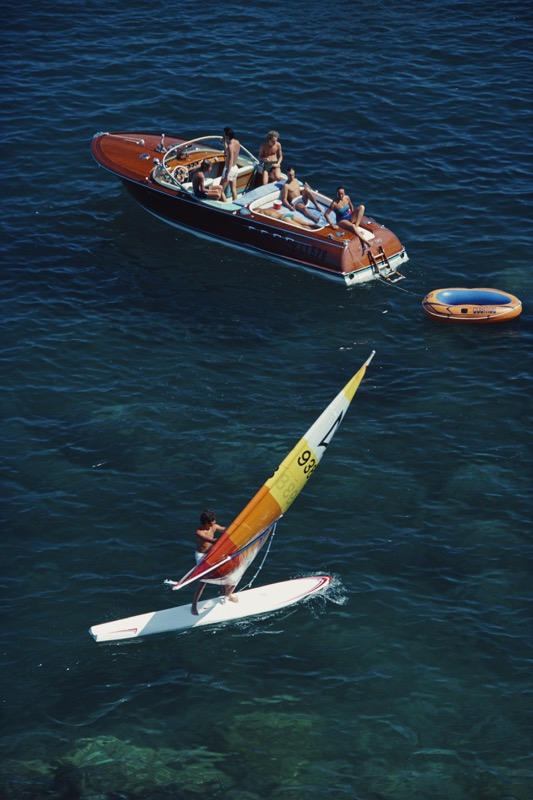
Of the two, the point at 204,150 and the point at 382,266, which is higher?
the point at 204,150

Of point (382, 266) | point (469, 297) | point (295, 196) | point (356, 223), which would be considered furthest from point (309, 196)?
point (469, 297)

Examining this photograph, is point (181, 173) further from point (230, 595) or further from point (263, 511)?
point (230, 595)

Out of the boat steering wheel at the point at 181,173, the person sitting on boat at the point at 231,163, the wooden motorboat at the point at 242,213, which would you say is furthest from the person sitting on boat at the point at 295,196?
the boat steering wheel at the point at 181,173

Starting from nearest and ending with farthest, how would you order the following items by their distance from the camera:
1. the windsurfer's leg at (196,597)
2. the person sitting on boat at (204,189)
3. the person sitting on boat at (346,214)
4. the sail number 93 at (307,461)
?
the sail number 93 at (307,461) → the windsurfer's leg at (196,597) → the person sitting on boat at (346,214) → the person sitting on boat at (204,189)

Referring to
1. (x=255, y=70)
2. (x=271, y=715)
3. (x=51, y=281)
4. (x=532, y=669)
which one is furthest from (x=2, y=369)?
(x=255, y=70)

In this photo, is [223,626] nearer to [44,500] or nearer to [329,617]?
[329,617]

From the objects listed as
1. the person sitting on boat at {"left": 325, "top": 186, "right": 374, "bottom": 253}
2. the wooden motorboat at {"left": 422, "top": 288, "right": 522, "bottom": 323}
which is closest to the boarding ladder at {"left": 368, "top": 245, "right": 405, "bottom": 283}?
the person sitting on boat at {"left": 325, "top": 186, "right": 374, "bottom": 253}

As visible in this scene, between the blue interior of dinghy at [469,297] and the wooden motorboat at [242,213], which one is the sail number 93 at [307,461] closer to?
the blue interior of dinghy at [469,297]
